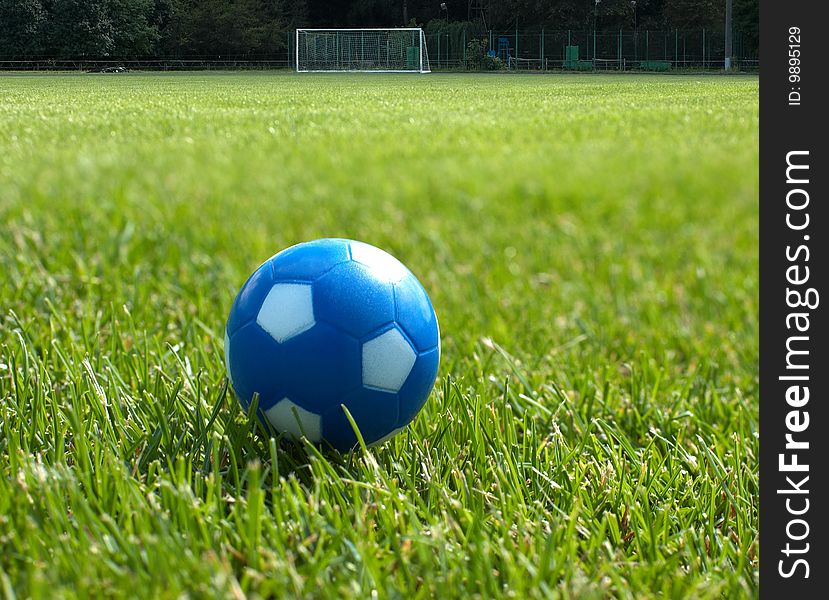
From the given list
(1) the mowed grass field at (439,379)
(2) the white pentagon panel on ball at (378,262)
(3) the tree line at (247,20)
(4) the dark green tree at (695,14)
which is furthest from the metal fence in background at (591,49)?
(2) the white pentagon panel on ball at (378,262)

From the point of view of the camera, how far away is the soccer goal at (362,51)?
32.1 meters

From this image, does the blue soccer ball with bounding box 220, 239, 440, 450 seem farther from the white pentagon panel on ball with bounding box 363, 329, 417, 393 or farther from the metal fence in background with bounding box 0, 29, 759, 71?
the metal fence in background with bounding box 0, 29, 759, 71

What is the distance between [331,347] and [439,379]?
2.43 ft

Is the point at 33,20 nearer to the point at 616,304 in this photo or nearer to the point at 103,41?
the point at 103,41

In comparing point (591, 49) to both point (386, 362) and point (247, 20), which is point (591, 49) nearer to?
point (247, 20)

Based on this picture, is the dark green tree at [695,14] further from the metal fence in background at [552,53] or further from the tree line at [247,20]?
the metal fence in background at [552,53]

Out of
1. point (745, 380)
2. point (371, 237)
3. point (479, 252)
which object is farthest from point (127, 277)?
point (745, 380)

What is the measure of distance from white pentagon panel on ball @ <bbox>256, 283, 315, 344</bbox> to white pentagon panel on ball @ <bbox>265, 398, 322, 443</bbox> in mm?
149

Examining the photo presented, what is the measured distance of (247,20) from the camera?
39344 millimetres

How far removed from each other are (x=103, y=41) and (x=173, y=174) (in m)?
34.2

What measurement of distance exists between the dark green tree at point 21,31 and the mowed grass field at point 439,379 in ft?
104

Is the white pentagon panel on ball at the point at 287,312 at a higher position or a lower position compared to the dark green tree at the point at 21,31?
lower

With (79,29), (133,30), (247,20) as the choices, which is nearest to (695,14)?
(247,20)

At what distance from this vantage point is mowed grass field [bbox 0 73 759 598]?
4.88 ft
